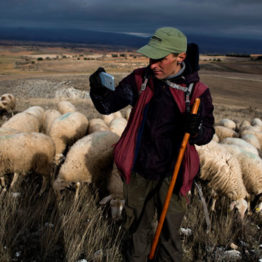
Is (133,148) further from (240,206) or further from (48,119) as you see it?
(48,119)

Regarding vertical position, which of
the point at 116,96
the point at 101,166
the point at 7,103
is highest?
the point at 116,96

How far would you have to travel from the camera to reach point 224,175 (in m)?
4.54

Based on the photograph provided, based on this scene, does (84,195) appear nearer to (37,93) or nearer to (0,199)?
(0,199)

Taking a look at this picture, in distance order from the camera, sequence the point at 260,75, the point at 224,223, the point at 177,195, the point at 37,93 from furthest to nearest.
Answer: the point at 260,75 < the point at 37,93 < the point at 224,223 < the point at 177,195

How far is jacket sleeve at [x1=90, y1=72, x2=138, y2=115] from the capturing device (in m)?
2.57

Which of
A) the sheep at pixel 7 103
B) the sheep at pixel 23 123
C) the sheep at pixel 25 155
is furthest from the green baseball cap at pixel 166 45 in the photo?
the sheep at pixel 7 103

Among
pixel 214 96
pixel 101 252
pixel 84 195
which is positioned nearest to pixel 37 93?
pixel 214 96

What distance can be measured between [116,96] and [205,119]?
879 millimetres

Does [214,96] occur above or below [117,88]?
below

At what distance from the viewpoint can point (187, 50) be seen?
2590 millimetres

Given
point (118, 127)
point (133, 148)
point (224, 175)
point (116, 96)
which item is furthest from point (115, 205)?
point (118, 127)

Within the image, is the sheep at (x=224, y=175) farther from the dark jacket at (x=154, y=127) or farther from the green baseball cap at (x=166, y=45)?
the green baseball cap at (x=166, y=45)

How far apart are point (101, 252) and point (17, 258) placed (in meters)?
0.87

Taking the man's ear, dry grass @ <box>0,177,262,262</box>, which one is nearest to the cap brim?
the man's ear
